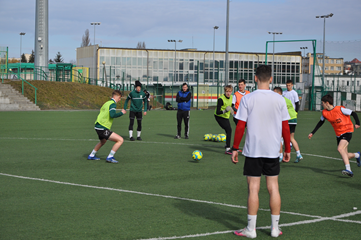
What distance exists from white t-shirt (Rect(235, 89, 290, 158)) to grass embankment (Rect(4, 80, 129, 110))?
3360 centimetres

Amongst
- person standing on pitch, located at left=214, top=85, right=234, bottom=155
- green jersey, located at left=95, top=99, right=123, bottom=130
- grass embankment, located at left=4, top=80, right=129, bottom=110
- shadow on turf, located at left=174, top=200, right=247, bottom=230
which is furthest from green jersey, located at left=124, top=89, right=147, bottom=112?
grass embankment, located at left=4, top=80, right=129, bottom=110

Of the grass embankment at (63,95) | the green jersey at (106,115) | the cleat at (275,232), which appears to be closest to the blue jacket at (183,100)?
the green jersey at (106,115)

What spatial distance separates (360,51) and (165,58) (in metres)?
41.7

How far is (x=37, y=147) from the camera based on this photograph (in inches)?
477

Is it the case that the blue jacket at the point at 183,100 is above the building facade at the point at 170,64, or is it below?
below

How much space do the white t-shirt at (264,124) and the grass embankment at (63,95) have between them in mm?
33602

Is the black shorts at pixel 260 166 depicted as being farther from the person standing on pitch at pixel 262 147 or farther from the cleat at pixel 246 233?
the cleat at pixel 246 233

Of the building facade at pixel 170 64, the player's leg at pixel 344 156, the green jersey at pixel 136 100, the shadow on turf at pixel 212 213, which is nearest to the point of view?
the shadow on turf at pixel 212 213

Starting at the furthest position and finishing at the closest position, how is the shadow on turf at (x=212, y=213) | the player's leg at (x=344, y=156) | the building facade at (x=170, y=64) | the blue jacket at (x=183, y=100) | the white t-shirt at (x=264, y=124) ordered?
the building facade at (x=170, y=64) < the blue jacket at (x=183, y=100) < the player's leg at (x=344, y=156) < the shadow on turf at (x=212, y=213) < the white t-shirt at (x=264, y=124)

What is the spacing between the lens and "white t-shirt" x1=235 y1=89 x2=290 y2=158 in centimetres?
458

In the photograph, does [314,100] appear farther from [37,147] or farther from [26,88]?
[37,147]

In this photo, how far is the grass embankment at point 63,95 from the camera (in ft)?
121

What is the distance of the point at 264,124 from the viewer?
4.61 m

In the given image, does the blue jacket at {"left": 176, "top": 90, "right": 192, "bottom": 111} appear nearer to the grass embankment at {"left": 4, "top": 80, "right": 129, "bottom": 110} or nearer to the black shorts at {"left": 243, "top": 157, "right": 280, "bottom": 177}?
the black shorts at {"left": 243, "top": 157, "right": 280, "bottom": 177}
